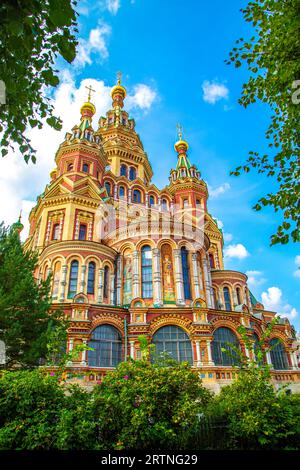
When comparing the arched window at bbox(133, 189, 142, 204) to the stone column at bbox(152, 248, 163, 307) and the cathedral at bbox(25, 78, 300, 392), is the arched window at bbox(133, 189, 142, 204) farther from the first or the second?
the stone column at bbox(152, 248, 163, 307)

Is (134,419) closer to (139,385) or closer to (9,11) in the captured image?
(139,385)

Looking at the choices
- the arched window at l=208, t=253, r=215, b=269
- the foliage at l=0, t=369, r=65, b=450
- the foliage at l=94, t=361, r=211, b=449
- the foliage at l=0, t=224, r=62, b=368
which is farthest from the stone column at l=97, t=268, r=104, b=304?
the arched window at l=208, t=253, r=215, b=269

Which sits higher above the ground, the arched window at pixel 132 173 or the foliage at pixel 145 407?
the arched window at pixel 132 173

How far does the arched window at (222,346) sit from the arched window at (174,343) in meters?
1.67

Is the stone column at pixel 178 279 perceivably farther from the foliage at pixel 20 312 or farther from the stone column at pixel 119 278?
the foliage at pixel 20 312

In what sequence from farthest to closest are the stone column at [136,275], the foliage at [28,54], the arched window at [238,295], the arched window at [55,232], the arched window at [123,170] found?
the arched window at [123,170]
the arched window at [238,295]
the arched window at [55,232]
the stone column at [136,275]
the foliage at [28,54]

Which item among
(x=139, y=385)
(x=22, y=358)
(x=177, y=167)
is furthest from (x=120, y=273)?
(x=177, y=167)

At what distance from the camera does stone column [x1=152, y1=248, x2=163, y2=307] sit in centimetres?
2258

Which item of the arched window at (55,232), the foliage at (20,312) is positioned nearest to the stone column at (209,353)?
the foliage at (20,312)

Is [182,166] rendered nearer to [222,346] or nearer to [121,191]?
[121,191]

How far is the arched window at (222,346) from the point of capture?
67.6 feet

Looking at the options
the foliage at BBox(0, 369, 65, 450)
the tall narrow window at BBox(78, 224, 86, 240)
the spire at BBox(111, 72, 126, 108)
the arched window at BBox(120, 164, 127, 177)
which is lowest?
the foliage at BBox(0, 369, 65, 450)

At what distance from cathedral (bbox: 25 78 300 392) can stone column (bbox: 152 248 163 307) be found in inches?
2.9

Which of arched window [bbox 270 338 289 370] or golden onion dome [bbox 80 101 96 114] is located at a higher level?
golden onion dome [bbox 80 101 96 114]
